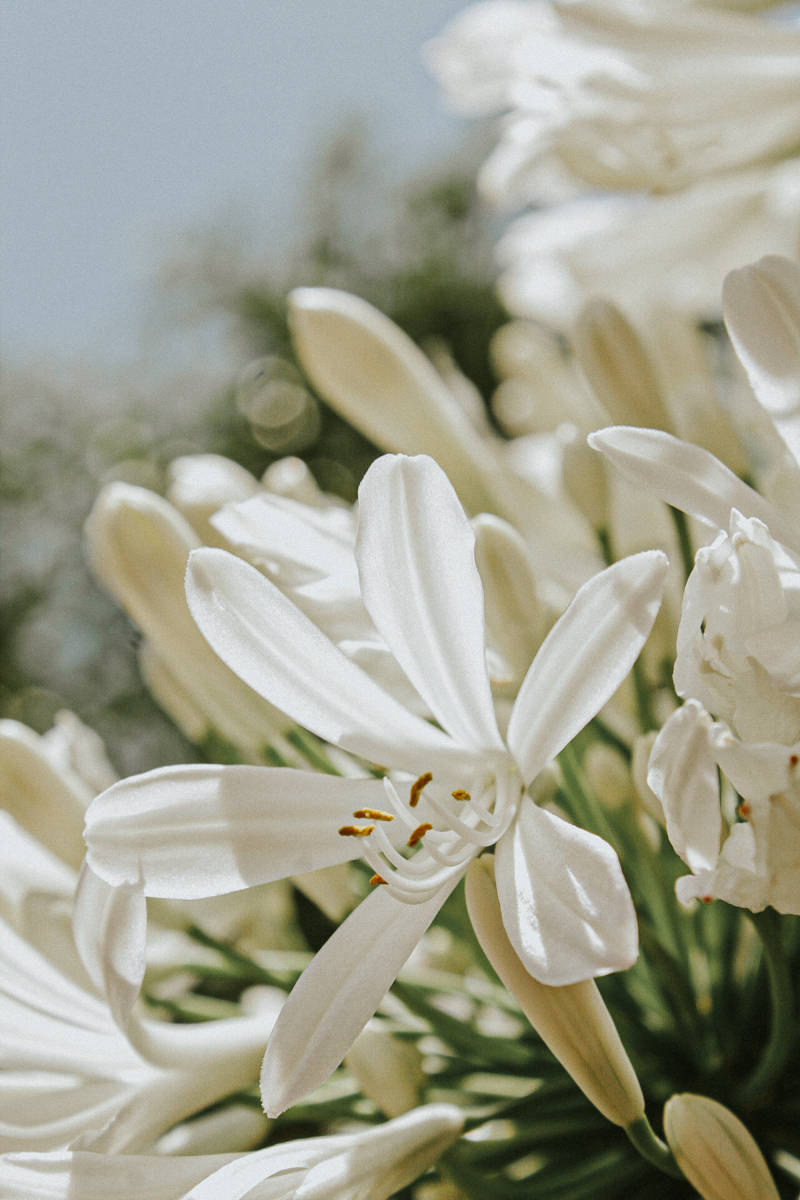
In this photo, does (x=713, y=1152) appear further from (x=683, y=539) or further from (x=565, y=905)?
(x=683, y=539)

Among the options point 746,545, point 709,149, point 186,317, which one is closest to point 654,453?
point 746,545

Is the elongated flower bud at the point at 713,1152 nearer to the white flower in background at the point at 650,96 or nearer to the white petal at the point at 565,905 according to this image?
the white petal at the point at 565,905

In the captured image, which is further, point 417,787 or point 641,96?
point 641,96

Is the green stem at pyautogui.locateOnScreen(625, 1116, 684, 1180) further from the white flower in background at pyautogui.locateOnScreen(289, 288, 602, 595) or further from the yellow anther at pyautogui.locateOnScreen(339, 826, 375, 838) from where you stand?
the white flower in background at pyautogui.locateOnScreen(289, 288, 602, 595)

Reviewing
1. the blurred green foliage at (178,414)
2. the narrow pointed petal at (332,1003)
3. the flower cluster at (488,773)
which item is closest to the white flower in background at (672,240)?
the flower cluster at (488,773)

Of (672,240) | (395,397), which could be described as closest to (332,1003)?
(395,397)

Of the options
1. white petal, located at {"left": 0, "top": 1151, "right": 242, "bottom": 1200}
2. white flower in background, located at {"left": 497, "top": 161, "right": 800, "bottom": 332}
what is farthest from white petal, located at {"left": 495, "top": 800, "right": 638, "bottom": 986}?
white flower in background, located at {"left": 497, "top": 161, "right": 800, "bottom": 332}

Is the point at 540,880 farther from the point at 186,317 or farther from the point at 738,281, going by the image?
the point at 186,317
